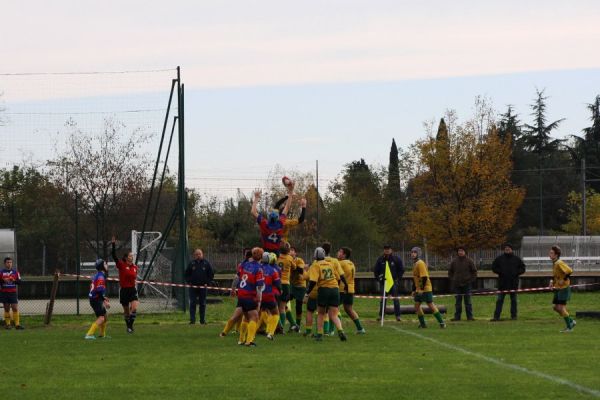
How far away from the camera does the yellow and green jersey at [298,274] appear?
82.4ft

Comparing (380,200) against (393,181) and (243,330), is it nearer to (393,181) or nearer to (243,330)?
(393,181)

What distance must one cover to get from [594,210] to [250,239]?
1053 inches

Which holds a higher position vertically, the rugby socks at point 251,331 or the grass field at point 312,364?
the rugby socks at point 251,331

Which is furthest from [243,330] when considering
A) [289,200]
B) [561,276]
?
[561,276]

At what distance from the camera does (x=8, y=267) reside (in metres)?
28.5

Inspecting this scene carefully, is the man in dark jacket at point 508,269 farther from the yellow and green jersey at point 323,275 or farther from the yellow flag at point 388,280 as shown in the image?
the yellow and green jersey at point 323,275

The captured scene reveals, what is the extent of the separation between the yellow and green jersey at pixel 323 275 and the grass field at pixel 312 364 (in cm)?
110

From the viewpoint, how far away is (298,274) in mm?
25375

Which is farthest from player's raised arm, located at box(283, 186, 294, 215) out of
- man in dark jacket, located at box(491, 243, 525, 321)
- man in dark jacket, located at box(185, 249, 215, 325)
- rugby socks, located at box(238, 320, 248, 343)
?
man in dark jacket, located at box(491, 243, 525, 321)

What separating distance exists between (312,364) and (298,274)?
27.9 ft

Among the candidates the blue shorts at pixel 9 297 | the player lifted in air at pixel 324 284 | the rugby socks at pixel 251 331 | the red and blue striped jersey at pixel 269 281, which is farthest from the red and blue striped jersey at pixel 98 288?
the blue shorts at pixel 9 297

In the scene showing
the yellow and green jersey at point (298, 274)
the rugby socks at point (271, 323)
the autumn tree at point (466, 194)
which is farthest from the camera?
the autumn tree at point (466, 194)

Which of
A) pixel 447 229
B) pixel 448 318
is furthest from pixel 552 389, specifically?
pixel 447 229

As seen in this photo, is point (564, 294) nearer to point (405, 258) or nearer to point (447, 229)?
point (447, 229)
